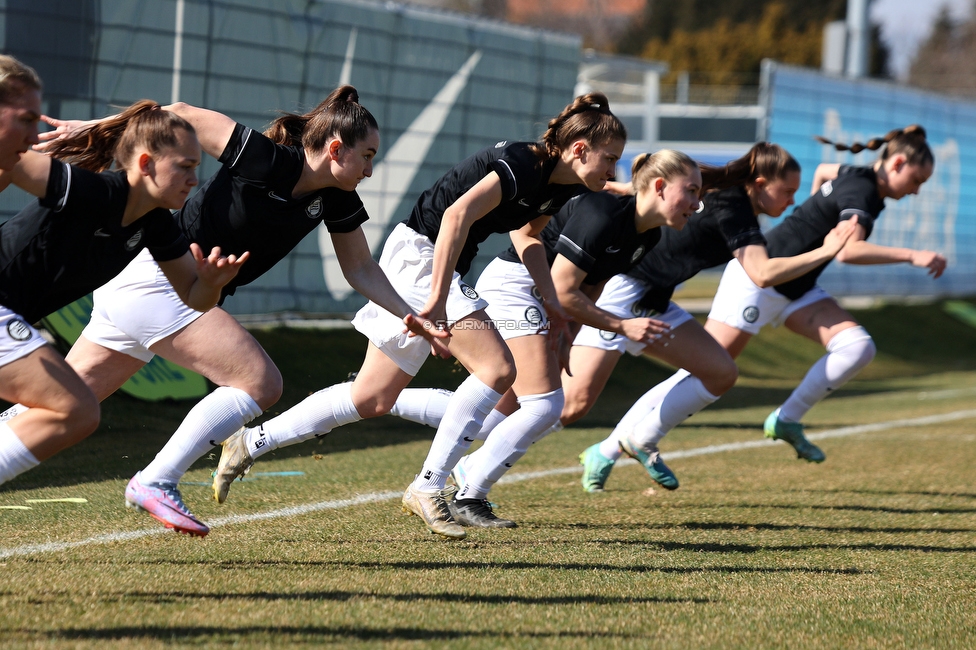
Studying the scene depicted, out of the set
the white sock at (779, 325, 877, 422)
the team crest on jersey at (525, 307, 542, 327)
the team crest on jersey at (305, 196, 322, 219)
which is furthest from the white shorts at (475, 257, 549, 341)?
the white sock at (779, 325, 877, 422)

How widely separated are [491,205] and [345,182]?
679 millimetres

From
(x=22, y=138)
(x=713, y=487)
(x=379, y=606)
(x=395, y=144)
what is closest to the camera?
(x=22, y=138)

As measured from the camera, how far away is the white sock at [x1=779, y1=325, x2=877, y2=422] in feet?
24.7

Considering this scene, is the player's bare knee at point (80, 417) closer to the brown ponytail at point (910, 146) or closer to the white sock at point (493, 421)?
the white sock at point (493, 421)

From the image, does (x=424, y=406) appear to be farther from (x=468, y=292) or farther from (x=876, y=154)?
(x=876, y=154)

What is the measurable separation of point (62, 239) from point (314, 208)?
3.87 ft

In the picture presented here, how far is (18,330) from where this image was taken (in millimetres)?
3650

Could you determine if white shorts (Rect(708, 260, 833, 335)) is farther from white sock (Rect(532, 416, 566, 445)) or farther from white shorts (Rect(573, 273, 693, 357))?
white sock (Rect(532, 416, 566, 445))

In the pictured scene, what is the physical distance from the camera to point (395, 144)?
12930 millimetres

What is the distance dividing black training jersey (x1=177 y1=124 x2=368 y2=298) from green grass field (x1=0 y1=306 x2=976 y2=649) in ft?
4.11

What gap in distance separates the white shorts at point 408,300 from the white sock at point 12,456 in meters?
1.80

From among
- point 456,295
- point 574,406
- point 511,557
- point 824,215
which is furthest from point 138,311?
point 824,215

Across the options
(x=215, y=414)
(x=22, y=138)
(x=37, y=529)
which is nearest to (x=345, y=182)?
(x=215, y=414)

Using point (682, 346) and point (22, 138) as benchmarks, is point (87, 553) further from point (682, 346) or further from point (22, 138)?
point (682, 346)
